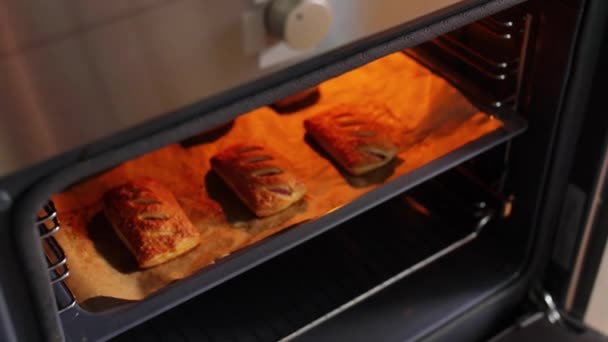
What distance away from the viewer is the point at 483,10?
85 cm

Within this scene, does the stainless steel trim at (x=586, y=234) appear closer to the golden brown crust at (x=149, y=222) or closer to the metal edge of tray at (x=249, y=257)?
the metal edge of tray at (x=249, y=257)

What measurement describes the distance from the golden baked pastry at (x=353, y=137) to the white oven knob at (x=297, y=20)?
1.40 feet

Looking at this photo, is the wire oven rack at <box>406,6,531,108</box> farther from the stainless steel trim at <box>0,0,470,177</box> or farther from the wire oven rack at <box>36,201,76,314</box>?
the wire oven rack at <box>36,201,76,314</box>

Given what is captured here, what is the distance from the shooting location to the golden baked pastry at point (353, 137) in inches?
43.6

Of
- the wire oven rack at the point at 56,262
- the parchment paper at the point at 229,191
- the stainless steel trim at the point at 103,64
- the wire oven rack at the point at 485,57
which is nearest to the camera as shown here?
the stainless steel trim at the point at 103,64

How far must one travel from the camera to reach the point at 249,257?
3.10 ft

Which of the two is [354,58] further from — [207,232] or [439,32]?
[207,232]

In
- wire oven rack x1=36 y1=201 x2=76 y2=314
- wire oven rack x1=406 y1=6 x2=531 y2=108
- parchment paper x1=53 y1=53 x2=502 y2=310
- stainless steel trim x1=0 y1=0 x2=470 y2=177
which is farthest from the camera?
wire oven rack x1=406 y1=6 x2=531 y2=108

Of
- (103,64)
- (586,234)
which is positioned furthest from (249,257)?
(586,234)

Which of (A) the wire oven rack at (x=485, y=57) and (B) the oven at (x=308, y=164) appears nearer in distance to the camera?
(B) the oven at (x=308, y=164)

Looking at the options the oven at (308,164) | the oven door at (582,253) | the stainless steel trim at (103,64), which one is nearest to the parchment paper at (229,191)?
the oven at (308,164)

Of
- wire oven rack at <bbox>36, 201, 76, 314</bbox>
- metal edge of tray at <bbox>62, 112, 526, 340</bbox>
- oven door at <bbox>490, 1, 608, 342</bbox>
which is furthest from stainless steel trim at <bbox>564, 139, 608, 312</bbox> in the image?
wire oven rack at <bbox>36, 201, 76, 314</bbox>

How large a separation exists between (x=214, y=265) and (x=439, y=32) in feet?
1.24

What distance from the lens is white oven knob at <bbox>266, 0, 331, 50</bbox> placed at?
67cm
